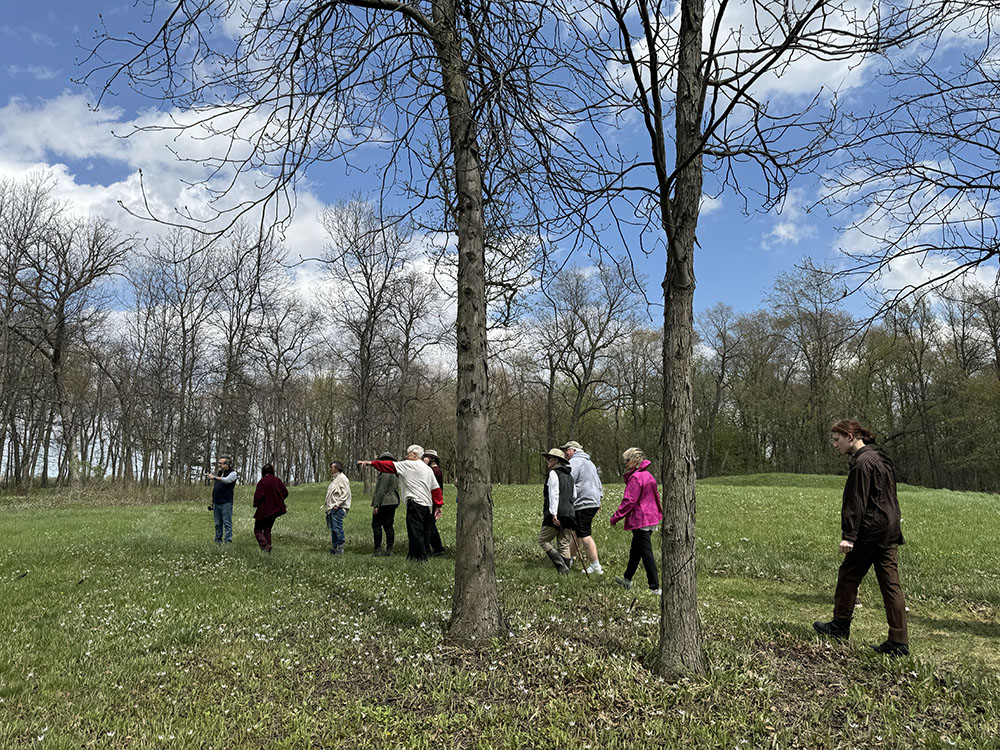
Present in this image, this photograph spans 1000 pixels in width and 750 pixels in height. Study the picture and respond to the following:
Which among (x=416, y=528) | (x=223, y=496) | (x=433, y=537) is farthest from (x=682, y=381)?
(x=223, y=496)

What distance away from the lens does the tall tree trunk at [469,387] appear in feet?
18.3

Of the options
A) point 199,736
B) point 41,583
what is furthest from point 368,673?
point 41,583

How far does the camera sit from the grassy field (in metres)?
3.83

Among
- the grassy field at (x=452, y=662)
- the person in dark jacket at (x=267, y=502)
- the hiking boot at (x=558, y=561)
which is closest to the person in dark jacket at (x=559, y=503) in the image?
the hiking boot at (x=558, y=561)

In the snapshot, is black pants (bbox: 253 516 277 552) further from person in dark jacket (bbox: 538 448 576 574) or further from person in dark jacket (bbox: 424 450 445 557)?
person in dark jacket (bbox: 538 448 576 574)

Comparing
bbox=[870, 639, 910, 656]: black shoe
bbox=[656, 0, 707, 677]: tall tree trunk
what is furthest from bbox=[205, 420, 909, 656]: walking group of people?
bbox=[656, 0, 707, 677]: tall tree trunk

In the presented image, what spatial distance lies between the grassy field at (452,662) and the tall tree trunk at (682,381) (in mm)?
344

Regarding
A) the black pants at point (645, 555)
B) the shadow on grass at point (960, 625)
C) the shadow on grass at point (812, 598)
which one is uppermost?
the black pants at point (645, 555)

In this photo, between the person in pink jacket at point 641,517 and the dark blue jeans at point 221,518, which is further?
the dark blue jeans at point 221,518

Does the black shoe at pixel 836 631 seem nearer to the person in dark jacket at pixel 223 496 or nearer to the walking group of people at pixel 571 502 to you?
Answer: the walking group of people at pixel 571 502

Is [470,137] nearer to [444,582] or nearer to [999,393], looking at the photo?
[444,582]

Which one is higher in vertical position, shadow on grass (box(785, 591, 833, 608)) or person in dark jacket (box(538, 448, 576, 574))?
person in dark jacket (box(538, 448, 576, 574))

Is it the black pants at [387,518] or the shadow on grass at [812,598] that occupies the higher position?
the black pants at [387,518]

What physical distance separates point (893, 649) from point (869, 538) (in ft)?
3.07
